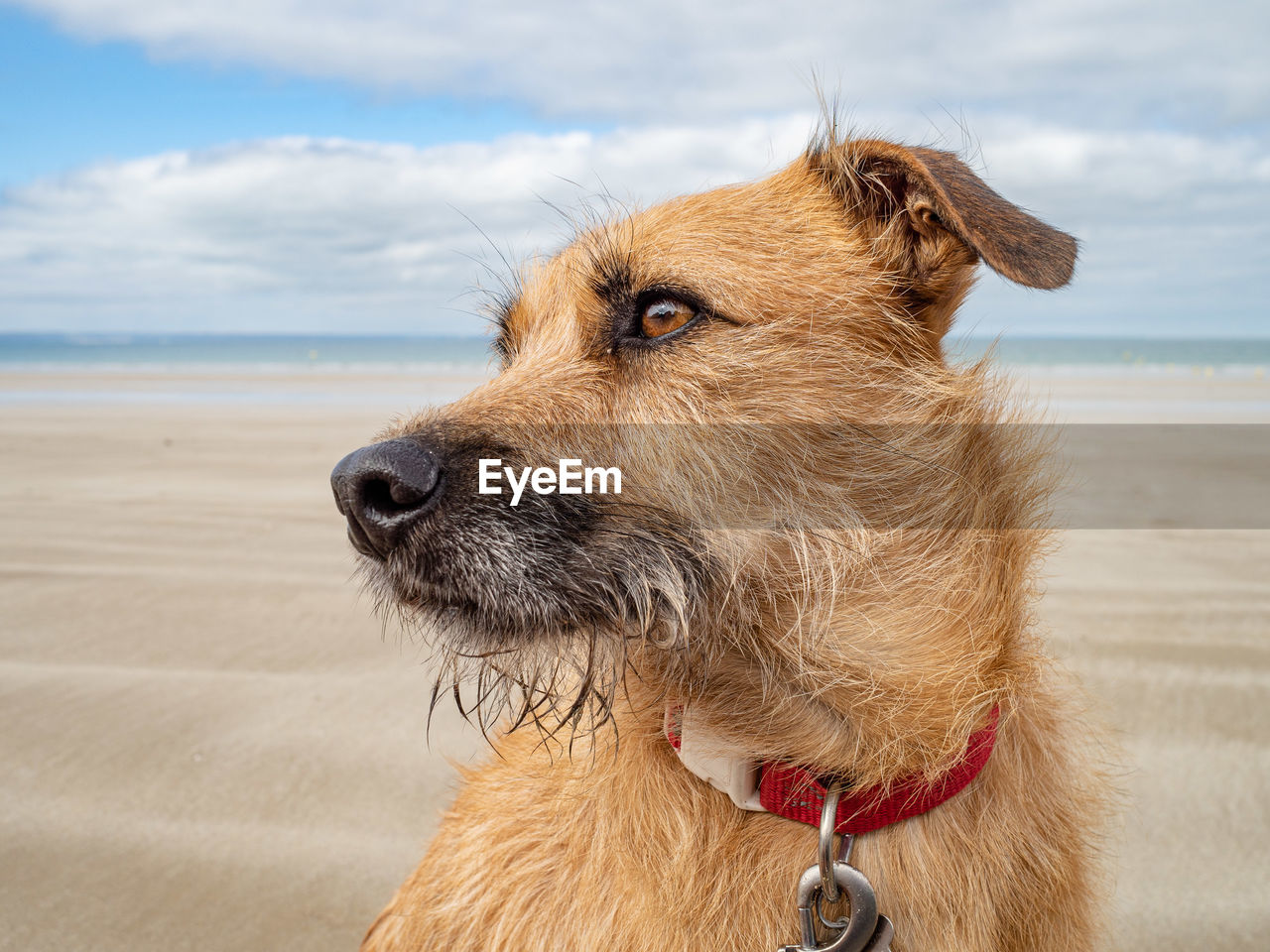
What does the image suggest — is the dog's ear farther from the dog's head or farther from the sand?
the sand

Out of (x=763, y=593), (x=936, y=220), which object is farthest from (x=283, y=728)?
(x=936, y=220)

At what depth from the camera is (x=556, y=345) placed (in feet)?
7.16

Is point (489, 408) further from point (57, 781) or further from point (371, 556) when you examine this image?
point (57, 781)

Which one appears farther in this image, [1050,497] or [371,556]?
[1050,497]

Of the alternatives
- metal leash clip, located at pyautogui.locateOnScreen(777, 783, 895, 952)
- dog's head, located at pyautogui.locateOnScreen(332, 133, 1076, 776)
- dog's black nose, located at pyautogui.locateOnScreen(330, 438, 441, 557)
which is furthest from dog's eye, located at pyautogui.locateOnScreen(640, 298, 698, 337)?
metal leash clip, located at pyautogui.locateOnScreen(777, 783, 895, 952)

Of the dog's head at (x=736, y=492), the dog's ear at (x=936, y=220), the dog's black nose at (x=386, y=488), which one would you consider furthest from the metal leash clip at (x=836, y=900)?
the dog's ear at (x=936, y=220)

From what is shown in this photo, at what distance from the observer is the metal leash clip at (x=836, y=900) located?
5.19 ft

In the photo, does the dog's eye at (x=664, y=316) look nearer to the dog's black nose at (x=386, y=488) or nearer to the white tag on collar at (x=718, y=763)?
the dog's black nose at (x=386, y=488)

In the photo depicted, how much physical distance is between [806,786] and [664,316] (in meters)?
1.00

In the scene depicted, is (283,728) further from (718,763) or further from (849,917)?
(849,917)

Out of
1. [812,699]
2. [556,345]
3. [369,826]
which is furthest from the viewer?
[369,826]

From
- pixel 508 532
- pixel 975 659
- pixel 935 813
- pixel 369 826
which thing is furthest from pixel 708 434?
pixel 369 826

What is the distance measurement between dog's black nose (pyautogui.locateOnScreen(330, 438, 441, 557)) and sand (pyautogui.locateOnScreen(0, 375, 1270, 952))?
122 centimetres

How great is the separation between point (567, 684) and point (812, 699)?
598mm
